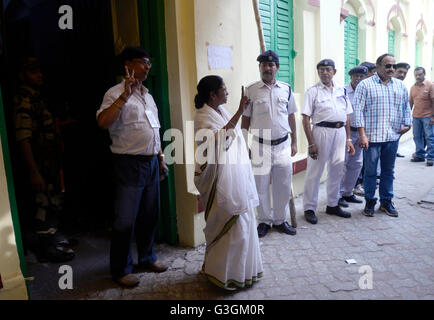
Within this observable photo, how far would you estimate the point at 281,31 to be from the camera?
516 centimetres

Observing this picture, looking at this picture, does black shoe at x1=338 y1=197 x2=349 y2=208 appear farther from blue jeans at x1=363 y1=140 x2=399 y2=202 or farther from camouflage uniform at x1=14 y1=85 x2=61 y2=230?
camouflage uniform at x1=14 y1=85 x2=61 y2=230

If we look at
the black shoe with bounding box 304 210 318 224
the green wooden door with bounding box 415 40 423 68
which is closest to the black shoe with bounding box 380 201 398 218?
the black shoe with bounding box 304 210 318 224

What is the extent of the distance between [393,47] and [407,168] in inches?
191

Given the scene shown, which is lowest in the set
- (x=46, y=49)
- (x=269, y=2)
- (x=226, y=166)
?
(x=226, y=166)

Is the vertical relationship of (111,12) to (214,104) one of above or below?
above

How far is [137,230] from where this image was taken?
3221mm

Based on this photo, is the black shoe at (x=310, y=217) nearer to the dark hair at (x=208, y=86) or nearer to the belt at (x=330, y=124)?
the belt at (x=330, y=124)

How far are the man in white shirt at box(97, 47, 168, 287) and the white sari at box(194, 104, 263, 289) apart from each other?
0.45m

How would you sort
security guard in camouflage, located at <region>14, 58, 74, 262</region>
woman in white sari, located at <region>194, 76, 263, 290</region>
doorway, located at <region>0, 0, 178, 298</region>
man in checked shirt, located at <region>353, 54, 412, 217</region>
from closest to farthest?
woman in white sari, located at <region>194, 76, 263, 290</region> → security guard in camouflage, located at <region>14, 58, 74, 262</region> → doorway, located at <region>0, 0, 178, 298</region> → man in checked shirt, located at <region>353, 54, 412, 217</region>

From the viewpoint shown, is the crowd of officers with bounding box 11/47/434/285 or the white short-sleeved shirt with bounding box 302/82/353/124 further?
the white short-sleeved shirt with bounding box 302/82/353/124

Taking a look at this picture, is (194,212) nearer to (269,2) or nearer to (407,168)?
(269,2)

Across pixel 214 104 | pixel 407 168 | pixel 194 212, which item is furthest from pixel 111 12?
pixel 407 168

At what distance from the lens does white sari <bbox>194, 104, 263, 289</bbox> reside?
273 centimetres

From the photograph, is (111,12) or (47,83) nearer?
(111,12)
